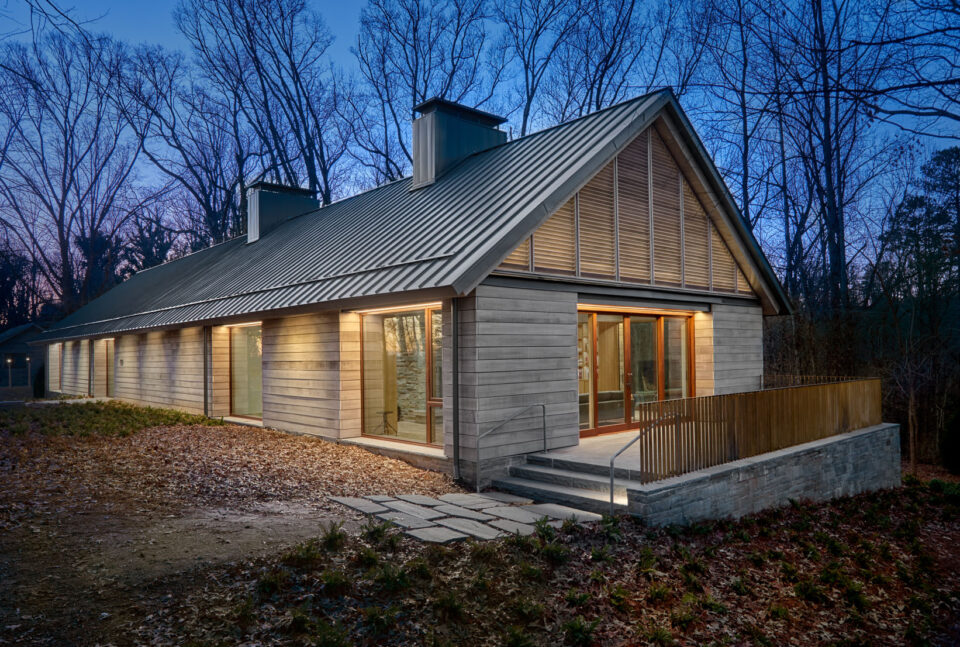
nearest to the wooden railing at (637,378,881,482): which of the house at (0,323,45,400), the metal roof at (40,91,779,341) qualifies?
the metal roof at (40,91,779,341)

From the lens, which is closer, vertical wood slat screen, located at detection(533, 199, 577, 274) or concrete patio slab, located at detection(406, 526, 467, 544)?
concrete patio slab, located at detection(406, 526, 467, 544)

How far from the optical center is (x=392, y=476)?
8781 millimetres

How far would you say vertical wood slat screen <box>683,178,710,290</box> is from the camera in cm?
1223

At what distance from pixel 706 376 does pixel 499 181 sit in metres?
5.87

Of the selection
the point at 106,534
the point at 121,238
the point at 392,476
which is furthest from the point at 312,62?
the point at 106,534

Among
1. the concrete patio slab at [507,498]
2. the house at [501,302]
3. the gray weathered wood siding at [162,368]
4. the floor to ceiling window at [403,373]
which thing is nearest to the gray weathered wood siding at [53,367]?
the gray weathered wood siding at [162,368]

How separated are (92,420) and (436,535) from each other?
11.2 meters

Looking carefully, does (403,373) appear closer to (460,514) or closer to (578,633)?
(460,514)

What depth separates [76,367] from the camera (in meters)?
26.8

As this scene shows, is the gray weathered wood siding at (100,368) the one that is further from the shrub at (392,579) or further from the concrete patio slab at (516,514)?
the shrub at (392,579)

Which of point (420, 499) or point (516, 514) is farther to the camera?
point (420, 499)

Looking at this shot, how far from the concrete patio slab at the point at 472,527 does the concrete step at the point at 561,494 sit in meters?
1.67

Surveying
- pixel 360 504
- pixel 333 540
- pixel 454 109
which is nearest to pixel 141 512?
pixel 360 504

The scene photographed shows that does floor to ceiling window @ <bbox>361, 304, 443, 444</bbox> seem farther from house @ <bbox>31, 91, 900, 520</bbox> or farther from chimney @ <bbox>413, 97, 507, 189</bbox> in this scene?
chimney @ <bbox>413, 97, 507, 189</bbox>
